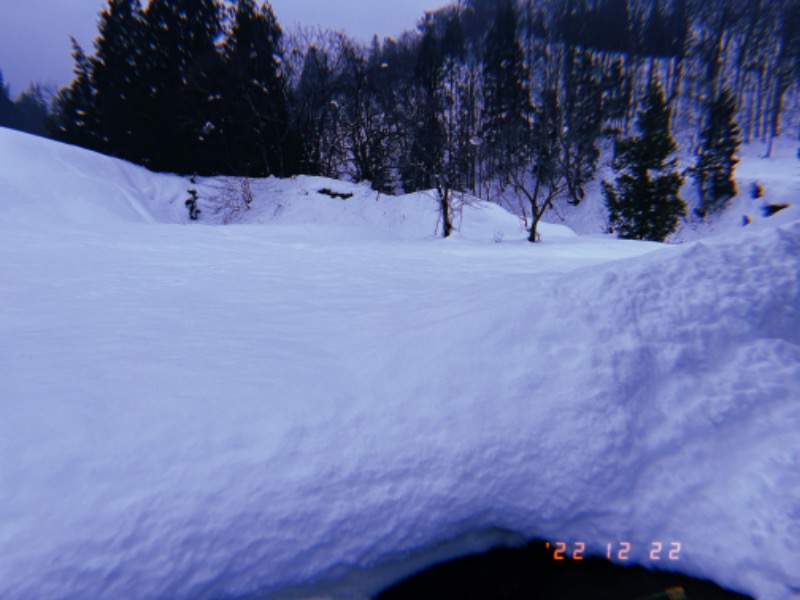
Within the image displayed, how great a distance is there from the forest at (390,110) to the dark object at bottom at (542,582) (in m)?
10.3

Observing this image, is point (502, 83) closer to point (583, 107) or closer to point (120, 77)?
point (583, 107)

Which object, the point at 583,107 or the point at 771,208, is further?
the point at 583,107

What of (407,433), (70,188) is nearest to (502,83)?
(70,188)

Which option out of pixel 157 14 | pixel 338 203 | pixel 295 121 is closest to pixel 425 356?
pixel 338 203

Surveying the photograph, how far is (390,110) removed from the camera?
19.3m

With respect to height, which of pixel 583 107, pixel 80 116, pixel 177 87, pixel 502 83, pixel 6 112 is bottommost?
pixel 80 116

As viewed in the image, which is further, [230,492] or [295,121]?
[295,121]

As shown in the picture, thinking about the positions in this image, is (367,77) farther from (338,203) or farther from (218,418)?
(218,418)

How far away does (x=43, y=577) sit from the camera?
1.14 m

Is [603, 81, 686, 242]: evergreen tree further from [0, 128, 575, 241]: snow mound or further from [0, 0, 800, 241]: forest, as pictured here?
[0, 128, 575, 241]: snow mound

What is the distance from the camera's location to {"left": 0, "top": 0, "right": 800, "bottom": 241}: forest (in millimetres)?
16000

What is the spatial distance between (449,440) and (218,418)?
3.54 ft

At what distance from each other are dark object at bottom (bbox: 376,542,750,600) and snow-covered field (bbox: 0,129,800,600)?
0.06 meters
